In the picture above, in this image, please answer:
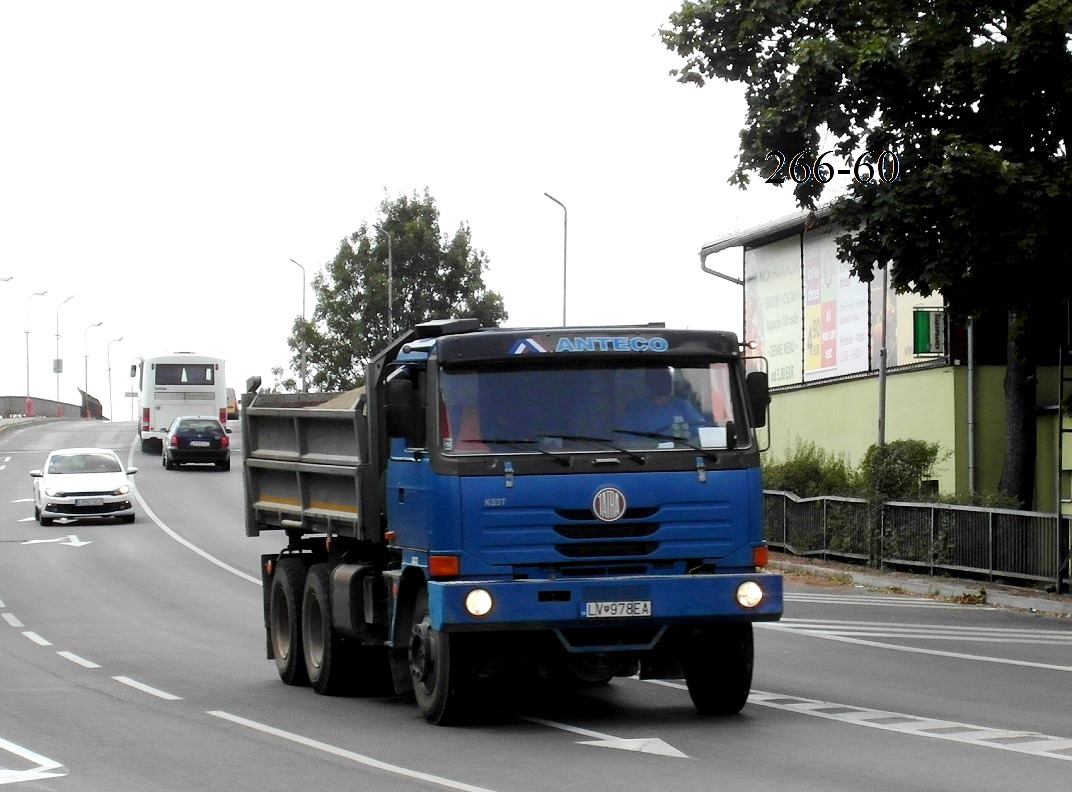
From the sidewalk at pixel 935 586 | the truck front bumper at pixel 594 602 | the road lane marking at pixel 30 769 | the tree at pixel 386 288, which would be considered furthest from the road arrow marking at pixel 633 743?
the tree at pixel 386 288

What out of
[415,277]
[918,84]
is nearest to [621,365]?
[918,84]

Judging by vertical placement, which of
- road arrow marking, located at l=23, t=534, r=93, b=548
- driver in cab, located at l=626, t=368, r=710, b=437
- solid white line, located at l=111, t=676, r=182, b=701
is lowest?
solid white line, located at l=111, t=676, r=182, b=701

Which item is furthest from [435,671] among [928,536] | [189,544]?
[189,544]

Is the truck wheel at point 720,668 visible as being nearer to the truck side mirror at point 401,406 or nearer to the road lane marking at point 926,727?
the road lane marking at point 926,727

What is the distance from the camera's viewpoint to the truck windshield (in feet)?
37.9

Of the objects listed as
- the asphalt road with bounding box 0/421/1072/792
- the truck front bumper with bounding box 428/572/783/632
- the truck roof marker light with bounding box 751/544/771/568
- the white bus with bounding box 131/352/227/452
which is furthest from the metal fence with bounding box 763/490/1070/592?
the white bus with bounding box 131/352/227/452

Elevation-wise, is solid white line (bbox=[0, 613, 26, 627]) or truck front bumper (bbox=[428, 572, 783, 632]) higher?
truck front bumper (bbox=[428, 572, 783, 632])

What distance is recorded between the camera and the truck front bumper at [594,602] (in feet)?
36.9

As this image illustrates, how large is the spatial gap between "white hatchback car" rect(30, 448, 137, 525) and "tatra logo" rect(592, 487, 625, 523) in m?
28.5

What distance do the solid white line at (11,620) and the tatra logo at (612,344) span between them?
39.0 feet

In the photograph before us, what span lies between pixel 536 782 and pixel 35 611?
1522 cm

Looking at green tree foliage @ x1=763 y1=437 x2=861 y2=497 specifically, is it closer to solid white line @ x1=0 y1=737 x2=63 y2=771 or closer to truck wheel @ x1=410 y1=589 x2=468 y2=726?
truck wheel @ x1=410 y1=589 x2=468 y2=726

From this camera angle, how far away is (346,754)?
10.8 m

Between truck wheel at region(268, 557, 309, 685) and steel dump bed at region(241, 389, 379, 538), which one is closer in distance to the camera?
steel dump bed at region(241, 389, 379, 538)
